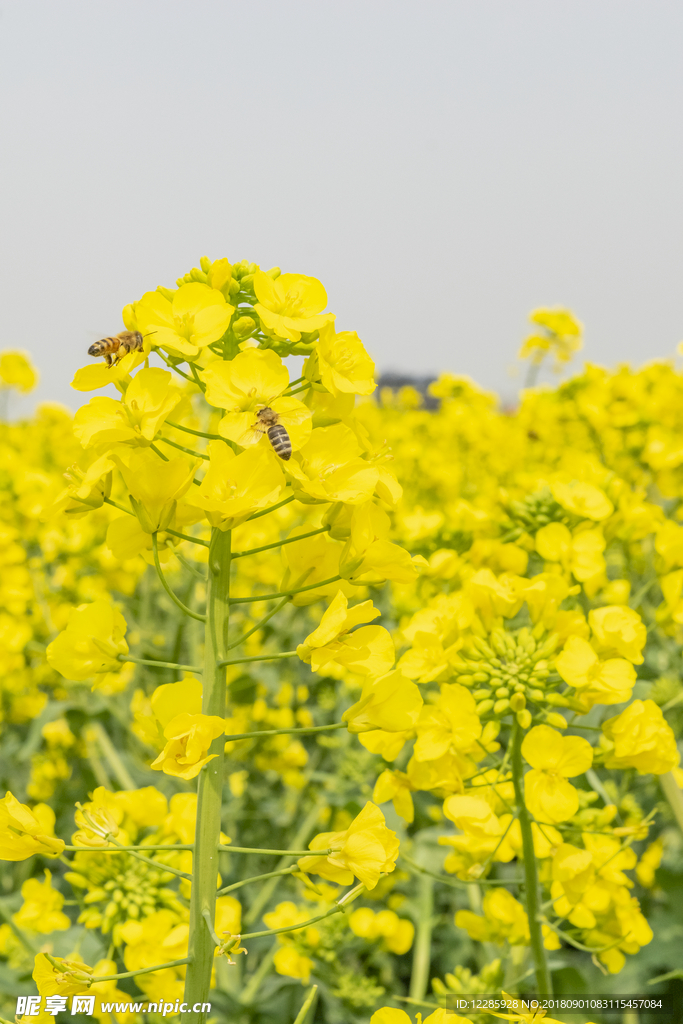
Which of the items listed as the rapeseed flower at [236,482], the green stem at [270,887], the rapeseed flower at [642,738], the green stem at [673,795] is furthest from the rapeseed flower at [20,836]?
the green stem at [673,795]

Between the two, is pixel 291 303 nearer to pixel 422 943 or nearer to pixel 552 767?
pixel 552 767

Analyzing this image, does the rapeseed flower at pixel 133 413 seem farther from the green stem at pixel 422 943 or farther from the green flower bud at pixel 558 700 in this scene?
the green stem at pixel 422 943

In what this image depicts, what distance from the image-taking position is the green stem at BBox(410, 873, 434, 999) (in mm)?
2461

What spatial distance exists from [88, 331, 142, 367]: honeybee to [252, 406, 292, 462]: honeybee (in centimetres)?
48

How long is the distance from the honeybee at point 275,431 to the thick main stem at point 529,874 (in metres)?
0.75

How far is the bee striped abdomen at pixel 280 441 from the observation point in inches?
43.6

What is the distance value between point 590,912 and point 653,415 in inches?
101

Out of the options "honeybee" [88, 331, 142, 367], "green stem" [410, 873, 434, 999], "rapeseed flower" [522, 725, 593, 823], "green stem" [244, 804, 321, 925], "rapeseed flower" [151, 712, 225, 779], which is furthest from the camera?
"green stem" [244, 804, 321, 925]

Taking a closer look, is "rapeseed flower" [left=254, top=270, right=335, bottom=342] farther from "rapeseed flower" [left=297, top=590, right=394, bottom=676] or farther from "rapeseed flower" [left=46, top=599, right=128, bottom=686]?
"rapeseed flower" [left=46, top=599, right=128, bottom=686]

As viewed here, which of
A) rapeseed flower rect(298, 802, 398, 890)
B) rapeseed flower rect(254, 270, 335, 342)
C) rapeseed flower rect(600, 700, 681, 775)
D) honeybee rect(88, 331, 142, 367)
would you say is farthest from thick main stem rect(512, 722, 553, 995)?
honeybee rect(88, 331, 142, 367)

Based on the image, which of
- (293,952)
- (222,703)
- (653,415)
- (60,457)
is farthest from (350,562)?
(60,457)

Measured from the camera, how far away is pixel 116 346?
1.62 metres

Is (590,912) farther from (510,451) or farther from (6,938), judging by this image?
(510,451)

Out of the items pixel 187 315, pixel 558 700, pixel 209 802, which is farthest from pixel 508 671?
pixel 187 315
